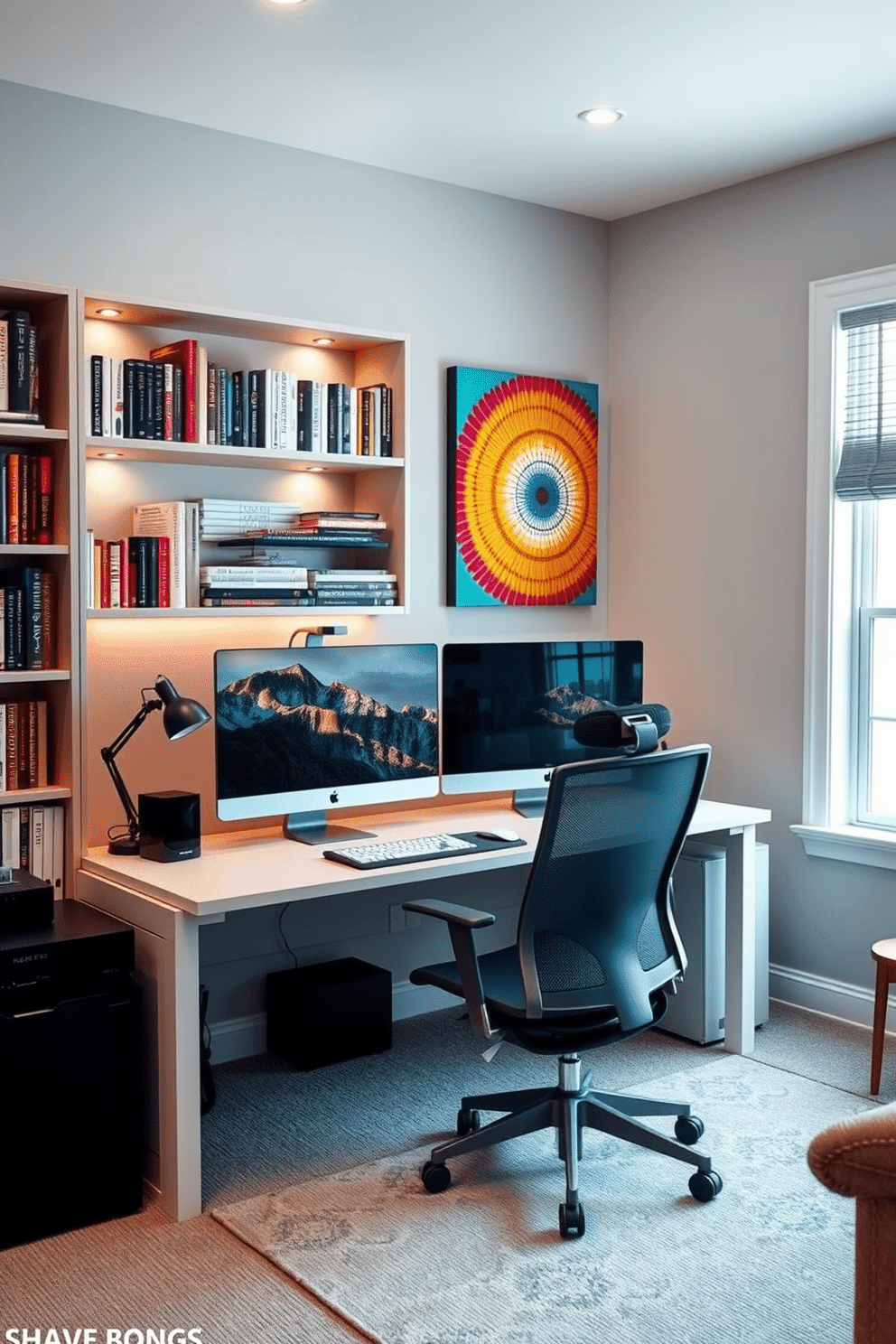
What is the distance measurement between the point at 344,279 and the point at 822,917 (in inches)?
94.3

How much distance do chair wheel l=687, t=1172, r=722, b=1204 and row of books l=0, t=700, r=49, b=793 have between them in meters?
1.75

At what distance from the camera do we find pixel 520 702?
145 inches

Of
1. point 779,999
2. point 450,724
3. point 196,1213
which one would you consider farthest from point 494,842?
point 779,999

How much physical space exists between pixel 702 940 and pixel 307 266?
225 cm

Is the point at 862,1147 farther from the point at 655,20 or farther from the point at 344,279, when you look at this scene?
the point at 344,279

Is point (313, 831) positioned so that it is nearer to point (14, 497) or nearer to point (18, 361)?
point (14, 497)

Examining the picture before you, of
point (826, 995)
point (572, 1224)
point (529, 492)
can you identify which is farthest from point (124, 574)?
point (826, 995)

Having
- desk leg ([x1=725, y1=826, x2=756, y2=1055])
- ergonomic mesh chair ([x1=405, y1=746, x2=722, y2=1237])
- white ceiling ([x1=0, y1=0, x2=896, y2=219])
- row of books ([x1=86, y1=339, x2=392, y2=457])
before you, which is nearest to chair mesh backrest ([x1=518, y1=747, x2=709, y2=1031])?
ergonomic mesh chair ([x1=405, y1=746, x2=722, y2=1237])

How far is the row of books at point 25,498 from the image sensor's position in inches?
120

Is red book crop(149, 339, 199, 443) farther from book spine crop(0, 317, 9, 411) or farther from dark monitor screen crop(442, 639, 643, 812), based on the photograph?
dark monitor screen crop(442, 639, 643, 812)

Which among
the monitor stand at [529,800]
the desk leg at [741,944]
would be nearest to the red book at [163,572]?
the monitor stand at [529,800]

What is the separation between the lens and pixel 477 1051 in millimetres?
3709

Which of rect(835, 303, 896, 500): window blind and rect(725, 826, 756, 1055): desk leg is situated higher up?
rect(835, 303, 896, 500): window blind

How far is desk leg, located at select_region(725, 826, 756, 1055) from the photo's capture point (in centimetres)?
364
